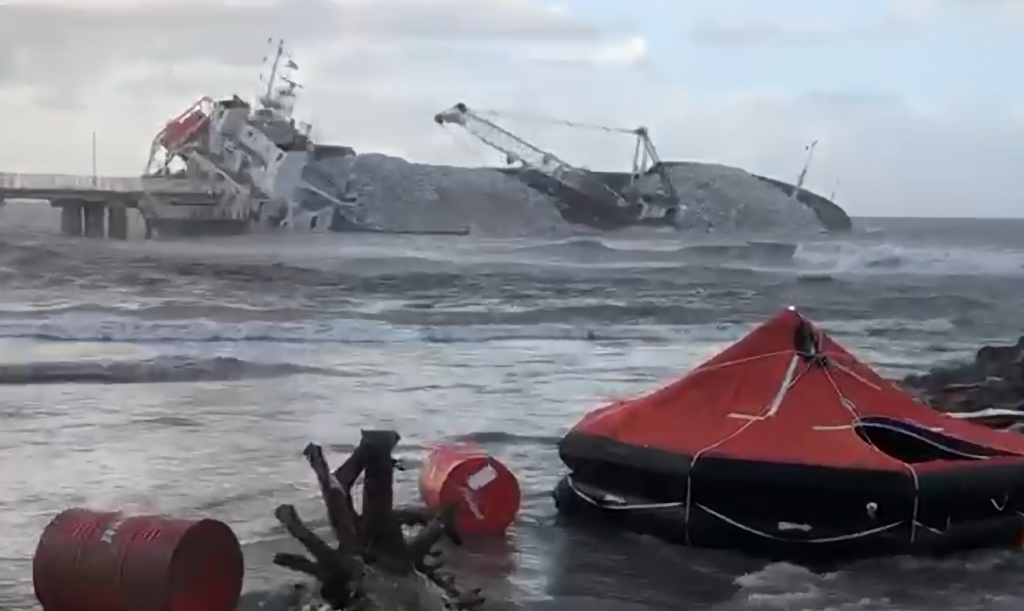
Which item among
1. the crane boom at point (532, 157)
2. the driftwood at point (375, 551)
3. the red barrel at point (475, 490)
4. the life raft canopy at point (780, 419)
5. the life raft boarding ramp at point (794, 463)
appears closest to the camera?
the driftwood at point (375, 551)

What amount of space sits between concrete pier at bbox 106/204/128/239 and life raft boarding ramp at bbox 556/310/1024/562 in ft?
4.63

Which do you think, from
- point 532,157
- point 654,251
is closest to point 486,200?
point 532,157

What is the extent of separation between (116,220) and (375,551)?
1503mm

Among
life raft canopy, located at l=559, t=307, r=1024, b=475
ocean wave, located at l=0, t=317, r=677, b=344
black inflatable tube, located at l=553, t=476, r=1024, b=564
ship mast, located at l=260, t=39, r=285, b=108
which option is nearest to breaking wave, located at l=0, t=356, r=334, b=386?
ocean wave, located at l=0, t=317, r=677, b=344

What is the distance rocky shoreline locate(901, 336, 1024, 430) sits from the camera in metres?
4.32

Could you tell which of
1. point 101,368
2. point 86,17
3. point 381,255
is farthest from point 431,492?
point 86,17

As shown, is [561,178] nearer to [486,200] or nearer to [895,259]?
[486,200]

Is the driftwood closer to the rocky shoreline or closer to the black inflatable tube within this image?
the black inflatable tube

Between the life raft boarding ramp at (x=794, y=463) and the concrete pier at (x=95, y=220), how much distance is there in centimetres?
146

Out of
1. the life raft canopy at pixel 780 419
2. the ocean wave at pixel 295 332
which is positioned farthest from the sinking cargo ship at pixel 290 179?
the life raft canopy at pixel 780 419

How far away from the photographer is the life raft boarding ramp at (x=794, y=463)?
3.36m

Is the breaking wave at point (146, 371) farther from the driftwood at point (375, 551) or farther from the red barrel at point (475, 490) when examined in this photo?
the driftwood at point (375, 551)

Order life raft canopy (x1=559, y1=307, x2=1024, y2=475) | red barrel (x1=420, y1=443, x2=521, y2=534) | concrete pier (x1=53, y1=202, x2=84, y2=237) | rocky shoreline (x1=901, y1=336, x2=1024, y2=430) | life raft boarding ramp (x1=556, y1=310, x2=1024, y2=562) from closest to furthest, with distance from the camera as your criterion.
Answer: life raft boarding ramp (x1=556, y1=310, x2=1024, y2=562) < life raft canopy (x1=559, y1=307, x2=1024, y2=475) < red barrel (x1=420, y1=443, x2=521, y2=534) < concrete pier (x1=53, y1=202, x2=84, y2=237) < rocky shoreline (x1=901, y1=336, x2=1024, y2=430)

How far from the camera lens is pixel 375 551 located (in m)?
2.88
